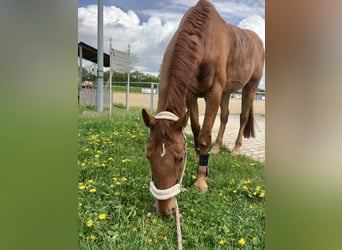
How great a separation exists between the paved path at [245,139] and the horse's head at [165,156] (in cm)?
14

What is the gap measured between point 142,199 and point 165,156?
0.20 m

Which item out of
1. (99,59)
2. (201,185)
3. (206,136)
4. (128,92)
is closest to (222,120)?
(206,136)

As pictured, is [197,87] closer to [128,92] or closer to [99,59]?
[128,92]

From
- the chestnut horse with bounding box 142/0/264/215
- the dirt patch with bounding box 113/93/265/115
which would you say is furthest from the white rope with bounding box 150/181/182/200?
the dirt patch with bounding box 113/93/265/115

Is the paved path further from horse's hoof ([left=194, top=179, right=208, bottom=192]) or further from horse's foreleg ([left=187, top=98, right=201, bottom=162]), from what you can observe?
horse's hoof ([left=194, top=179, right=208, bottom=192])

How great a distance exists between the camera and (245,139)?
1.02 metres

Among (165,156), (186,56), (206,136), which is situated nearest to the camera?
(165,156)

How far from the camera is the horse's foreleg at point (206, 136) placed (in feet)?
3.30
